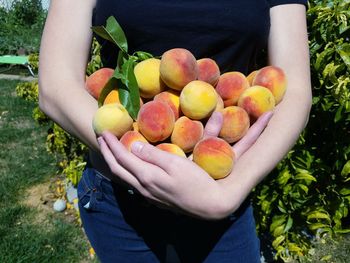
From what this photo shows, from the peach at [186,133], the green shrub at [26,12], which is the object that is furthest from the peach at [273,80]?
the green shrub at [26,12]

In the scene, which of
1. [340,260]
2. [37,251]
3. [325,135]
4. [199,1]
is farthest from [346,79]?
[37,251]

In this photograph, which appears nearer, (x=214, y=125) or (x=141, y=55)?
(x=214, y=125)

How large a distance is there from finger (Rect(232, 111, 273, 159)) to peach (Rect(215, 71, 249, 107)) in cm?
9

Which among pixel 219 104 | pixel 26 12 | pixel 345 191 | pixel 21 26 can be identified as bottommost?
pixel 21 26

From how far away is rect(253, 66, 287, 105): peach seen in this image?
3.90ft

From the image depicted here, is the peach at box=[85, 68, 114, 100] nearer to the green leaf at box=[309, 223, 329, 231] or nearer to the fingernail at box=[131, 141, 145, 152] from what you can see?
the fingernail at box=[131, 141, 145, 152]

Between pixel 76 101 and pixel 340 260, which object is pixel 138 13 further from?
pixel 340 260

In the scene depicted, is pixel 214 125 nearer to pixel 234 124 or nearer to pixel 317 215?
pixel 234 124

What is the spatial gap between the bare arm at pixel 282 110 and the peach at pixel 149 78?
0.89 ft

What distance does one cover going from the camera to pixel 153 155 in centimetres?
99

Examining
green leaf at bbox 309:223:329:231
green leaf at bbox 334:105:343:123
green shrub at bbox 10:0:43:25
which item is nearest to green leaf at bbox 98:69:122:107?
green leaf at bbox 334:105:343:123

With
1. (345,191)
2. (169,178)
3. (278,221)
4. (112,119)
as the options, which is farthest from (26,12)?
(169,178)

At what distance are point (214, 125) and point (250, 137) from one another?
0.11 metres

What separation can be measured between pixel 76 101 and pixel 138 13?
31 centimetres
